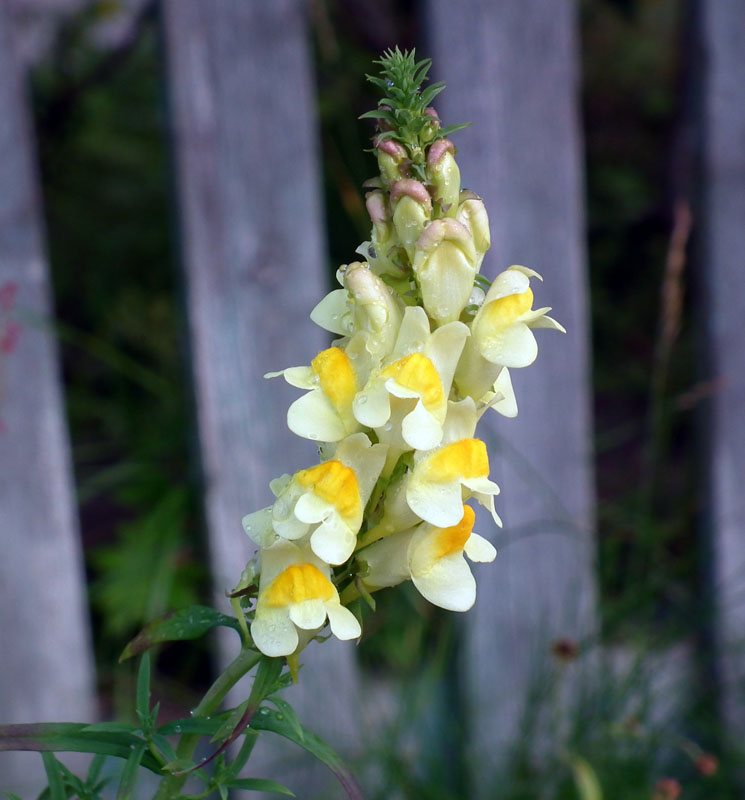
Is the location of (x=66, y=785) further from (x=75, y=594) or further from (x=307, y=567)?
(x=75, y=594)

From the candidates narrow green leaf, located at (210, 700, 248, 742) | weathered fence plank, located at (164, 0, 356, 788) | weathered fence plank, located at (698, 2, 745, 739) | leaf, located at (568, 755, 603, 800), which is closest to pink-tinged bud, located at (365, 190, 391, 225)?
narrow green leaf, located at (210, 700, 248, 742)

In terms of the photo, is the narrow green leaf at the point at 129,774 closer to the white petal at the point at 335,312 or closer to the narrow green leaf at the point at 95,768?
the narrow green leaf at the point at 95,768

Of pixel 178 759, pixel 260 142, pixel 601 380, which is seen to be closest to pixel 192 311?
pixel 260 142

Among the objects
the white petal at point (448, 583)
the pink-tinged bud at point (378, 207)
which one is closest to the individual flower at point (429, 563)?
the white petal at point (448, 583)

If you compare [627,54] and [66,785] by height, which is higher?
[627,54]

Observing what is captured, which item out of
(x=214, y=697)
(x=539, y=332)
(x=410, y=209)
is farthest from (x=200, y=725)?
(x=539, y=332)

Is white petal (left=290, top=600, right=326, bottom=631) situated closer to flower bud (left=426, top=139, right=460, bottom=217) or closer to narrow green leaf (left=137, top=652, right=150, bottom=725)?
narrow green leaf (left=137, top=652, right=150, bottom=725)
